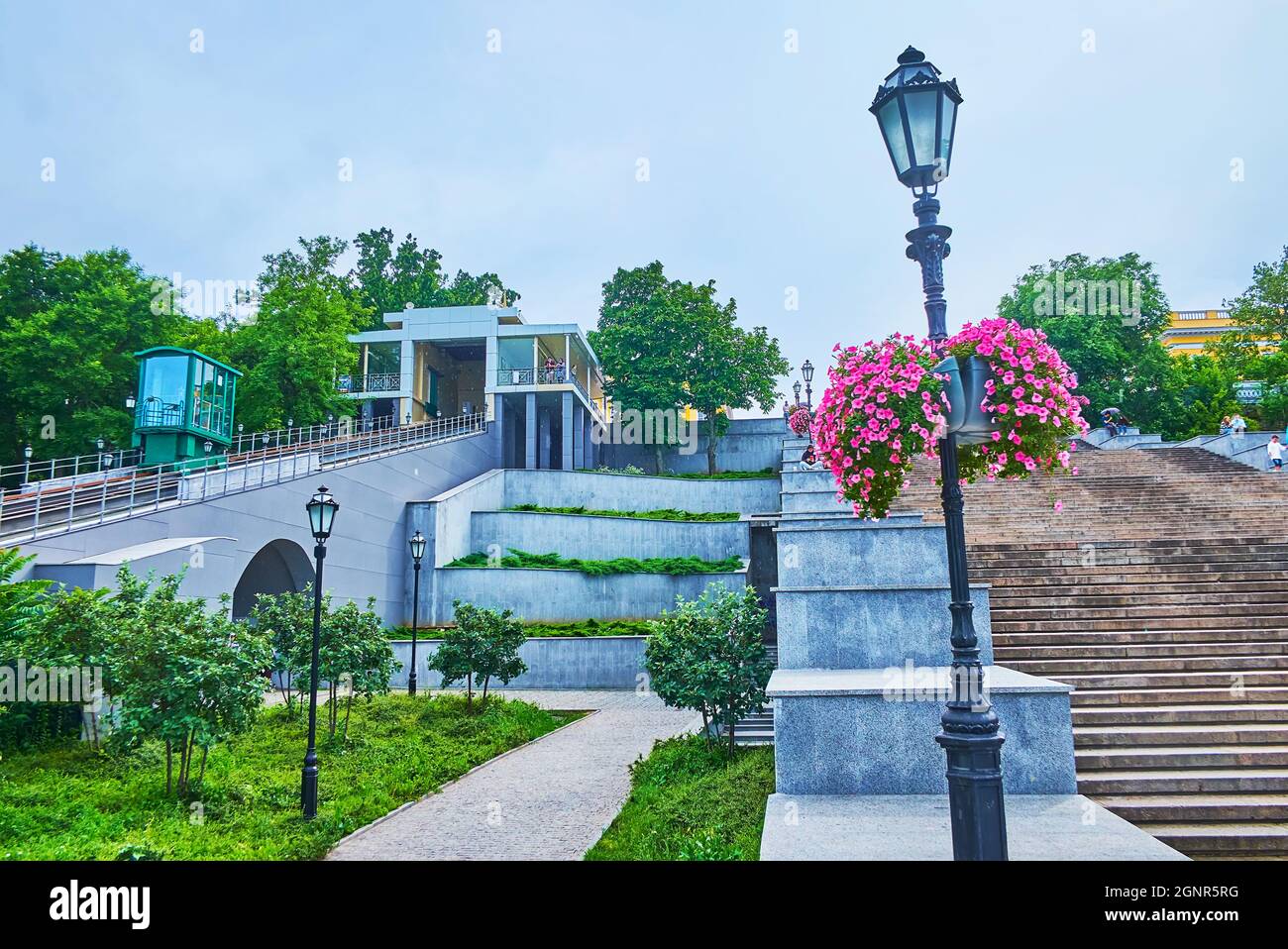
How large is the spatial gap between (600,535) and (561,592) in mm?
3424

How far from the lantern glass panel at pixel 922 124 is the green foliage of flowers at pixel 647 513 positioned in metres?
23.0

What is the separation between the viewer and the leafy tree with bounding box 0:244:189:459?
27.2 m

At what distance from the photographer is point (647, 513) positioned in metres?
29.9

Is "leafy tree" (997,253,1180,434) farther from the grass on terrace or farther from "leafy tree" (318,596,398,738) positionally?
"leafy tree" (318,596,398,738)

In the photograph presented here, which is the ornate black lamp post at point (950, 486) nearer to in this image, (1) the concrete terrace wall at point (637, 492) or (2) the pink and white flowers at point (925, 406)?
(2) the pink and white flowers at point (925, 406)

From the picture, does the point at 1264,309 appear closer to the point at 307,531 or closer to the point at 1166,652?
the point at 1166,652

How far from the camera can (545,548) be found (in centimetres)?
2714

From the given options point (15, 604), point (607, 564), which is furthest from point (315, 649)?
point (607, 564)

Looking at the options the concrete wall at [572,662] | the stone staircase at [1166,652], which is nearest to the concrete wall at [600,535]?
the concrete wall at [572,662]

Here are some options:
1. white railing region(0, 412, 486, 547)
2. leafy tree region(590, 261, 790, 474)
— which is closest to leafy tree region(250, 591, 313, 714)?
white railing region(0, 412, 486, 547)

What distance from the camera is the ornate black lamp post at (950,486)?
168 inches

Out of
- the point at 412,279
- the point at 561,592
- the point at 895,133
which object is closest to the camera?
the point at 895,133
